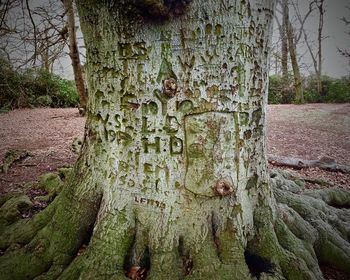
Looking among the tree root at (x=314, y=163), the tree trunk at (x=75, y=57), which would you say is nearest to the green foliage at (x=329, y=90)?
the tree root at (x=314, y=163)

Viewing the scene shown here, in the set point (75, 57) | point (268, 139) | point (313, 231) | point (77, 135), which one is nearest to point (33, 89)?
point (75, 57)

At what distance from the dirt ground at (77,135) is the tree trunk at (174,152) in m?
2.67

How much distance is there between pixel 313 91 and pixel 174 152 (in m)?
17.6

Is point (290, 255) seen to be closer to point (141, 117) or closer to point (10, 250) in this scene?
point (141, 117)

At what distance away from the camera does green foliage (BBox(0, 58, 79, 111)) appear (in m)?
12.9

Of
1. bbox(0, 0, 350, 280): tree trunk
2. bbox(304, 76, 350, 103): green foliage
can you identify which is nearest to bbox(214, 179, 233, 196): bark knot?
bbox(0, 0, 350, 280): tree trunk

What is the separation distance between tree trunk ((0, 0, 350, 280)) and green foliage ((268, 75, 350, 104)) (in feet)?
53.2

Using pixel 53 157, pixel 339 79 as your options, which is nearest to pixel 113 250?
pixel 53 157

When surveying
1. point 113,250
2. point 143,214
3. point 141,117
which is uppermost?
point 141,117

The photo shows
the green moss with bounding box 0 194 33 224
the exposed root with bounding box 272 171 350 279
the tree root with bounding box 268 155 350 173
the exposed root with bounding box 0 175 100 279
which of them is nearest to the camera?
the exposed root with bounding box 0 175 100 279

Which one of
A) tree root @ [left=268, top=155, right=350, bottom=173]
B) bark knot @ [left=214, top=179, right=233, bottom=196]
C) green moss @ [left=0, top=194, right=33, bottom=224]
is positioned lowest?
tree root @ [left=268, top=155, right=350, bottom=173]

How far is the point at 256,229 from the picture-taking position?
217 centimetres

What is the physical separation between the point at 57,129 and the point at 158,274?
25.8 feet

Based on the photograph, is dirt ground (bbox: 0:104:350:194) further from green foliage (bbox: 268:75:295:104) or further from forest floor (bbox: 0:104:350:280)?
green foliage (bbox: 268:75:295:104)
